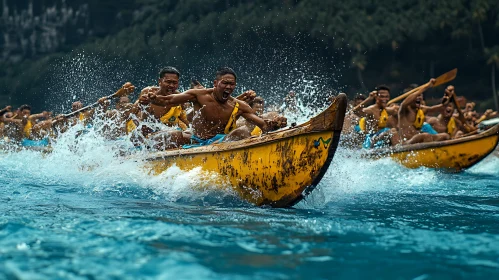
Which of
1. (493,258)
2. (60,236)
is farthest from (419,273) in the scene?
(60,236)

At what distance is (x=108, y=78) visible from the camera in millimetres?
35531

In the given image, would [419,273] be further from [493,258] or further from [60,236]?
[60,236]

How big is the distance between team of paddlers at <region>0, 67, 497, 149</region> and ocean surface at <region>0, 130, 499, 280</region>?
0.73 metres

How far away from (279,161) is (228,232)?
1311 millimetres

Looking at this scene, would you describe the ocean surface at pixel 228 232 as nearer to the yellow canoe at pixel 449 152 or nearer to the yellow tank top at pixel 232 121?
the yellow tank top at pixel 232 121

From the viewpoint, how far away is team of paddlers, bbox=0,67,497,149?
6.43 m

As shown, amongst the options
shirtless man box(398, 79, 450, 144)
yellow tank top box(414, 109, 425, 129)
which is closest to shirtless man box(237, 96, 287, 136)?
shirtless man box(398, 79, 450, 144)

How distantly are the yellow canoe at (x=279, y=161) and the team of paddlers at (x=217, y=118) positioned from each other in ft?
1.71

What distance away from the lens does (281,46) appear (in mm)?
30203

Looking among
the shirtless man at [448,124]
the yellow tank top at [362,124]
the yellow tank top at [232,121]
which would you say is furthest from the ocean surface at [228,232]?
the shirtless man at [448,124]

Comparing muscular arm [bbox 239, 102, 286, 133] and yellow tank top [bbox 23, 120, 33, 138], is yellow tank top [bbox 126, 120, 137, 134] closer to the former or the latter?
muscular arm [bbox 239, 102, 286, 133]

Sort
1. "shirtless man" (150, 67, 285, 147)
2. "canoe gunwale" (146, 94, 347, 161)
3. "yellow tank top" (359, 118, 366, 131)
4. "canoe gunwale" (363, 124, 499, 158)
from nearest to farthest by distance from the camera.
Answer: "canoe gunwale" (146, 94, 347, 161) < "shirtless man" (150, 67, 285, 147) < "canoe gunwale" (363, 124, 499, 158) < "yellow tank top" (359, 118, 366, 131)

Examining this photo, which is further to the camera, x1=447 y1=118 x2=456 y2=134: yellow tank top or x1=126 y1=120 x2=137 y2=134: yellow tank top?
x1=447 y1=118 x2=456 y2=134: yellow tank top

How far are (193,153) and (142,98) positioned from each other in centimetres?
133
